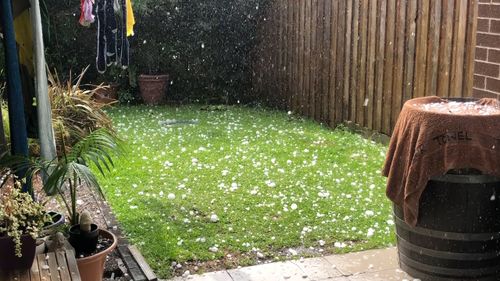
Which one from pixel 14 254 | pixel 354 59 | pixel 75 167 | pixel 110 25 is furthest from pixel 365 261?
pixel 110 25

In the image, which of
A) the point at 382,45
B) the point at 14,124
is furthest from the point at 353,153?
the point at 14,124

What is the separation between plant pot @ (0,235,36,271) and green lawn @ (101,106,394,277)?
1109mm

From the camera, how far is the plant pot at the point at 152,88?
35.1ft

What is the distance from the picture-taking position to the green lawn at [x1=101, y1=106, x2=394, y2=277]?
427 centimetres

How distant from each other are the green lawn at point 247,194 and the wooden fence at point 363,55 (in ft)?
2.07

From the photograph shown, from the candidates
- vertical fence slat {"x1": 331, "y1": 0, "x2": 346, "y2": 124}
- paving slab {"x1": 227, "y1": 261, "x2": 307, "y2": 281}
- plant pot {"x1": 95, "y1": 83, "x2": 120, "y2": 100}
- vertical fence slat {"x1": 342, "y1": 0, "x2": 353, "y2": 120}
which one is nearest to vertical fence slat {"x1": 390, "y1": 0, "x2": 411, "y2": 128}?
vertical fence slat {"x1": 342, "y1": 0, "x2": 353, "y2": 120}

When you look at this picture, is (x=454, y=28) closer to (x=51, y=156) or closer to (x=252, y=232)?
(x=252, y=232)

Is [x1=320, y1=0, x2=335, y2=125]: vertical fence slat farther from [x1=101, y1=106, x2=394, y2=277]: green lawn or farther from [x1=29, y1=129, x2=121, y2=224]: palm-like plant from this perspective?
[x1=29, y1=129, x2=121, y2=224]: palm-like plant

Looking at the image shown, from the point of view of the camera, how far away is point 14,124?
357 centimetres

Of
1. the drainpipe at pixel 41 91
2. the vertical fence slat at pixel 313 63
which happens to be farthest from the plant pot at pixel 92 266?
the vertical fence slat at pixel 313 63

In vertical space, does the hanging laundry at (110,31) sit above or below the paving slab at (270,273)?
above

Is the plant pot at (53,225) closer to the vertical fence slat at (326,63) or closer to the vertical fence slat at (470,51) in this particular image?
the vertical fence slat at (470,51)

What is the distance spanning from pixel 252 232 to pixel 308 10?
5383mm

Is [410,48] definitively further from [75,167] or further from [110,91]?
[110,91]
